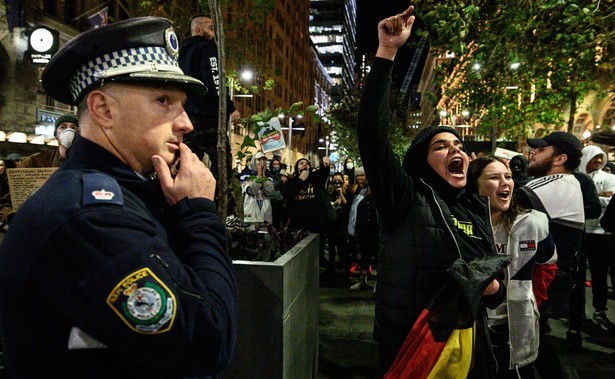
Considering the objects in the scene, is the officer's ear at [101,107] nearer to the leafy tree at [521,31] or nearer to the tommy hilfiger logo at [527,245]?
the tommy hilfiger logo at [527,245]

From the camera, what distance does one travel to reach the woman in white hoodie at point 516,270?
3232mm

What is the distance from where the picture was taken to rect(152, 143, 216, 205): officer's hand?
4.62ft

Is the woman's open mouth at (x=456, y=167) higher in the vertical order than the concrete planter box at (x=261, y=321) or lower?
higher

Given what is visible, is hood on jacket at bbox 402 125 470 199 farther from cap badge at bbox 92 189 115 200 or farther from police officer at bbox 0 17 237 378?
cap badge at bbox 92 189 115 200

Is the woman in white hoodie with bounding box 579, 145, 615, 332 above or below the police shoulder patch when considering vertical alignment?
below

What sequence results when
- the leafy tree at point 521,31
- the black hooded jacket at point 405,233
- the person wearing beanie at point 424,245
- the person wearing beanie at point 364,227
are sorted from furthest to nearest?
1. the person wearing beanie at point 364,227
2. the leafy tree at point 521,31
3. the black hooded jacket at point 405,233
4. the person wearing beanie at point 424,245

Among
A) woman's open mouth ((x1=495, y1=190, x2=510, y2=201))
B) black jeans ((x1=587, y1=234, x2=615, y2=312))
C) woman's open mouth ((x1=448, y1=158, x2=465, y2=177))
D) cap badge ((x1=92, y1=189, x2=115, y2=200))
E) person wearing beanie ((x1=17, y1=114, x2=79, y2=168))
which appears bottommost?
black jeans ((x1=587, y1=234, x2=615, y2=312))

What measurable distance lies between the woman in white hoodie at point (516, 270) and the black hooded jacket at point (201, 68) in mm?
2283

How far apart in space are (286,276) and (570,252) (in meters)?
3.55

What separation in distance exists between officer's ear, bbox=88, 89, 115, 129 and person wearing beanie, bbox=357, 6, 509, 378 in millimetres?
1564

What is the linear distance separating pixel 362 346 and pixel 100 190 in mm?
5061

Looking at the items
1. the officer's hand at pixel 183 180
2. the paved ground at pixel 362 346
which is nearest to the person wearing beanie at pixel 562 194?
the paved ground at pixel 362 346

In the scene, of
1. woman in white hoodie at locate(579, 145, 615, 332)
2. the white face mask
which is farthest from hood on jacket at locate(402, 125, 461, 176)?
woman in white hoodie at locate(579, 145, 615, 332)

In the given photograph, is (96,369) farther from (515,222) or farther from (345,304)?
(345,304)
